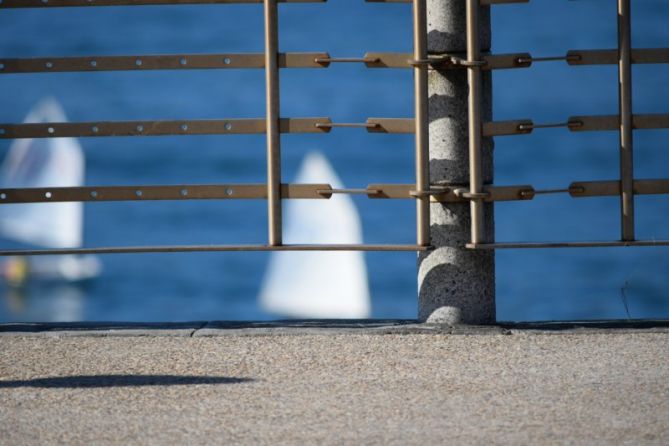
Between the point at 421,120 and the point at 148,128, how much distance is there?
118 cm

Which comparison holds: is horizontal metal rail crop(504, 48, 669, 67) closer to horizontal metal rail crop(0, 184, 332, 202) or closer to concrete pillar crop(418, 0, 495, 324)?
concrete pillar crop(418, 0, 495, 324)

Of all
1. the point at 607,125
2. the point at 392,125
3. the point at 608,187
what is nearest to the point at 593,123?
the point at 607,125

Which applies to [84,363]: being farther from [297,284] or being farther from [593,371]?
[297,284]

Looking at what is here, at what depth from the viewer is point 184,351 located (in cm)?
515

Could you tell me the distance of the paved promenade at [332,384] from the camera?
147 inches

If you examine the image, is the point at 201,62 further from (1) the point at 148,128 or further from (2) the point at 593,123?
(2) the point at 593,123

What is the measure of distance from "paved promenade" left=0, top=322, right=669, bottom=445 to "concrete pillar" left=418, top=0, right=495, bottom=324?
171 mm

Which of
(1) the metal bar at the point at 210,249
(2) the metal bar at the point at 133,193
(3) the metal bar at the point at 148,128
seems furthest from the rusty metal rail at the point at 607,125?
(2) the metal bar at the point at 133,193

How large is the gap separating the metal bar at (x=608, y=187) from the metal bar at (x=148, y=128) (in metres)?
1.08

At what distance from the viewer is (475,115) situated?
→ 5484 mm

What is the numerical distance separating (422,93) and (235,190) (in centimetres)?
90

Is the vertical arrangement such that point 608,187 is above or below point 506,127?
below

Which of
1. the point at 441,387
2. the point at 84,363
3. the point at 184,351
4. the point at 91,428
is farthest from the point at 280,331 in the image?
the point at 91,428

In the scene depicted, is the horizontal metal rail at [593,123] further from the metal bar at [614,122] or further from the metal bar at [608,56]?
the metal bar at [608,56]
